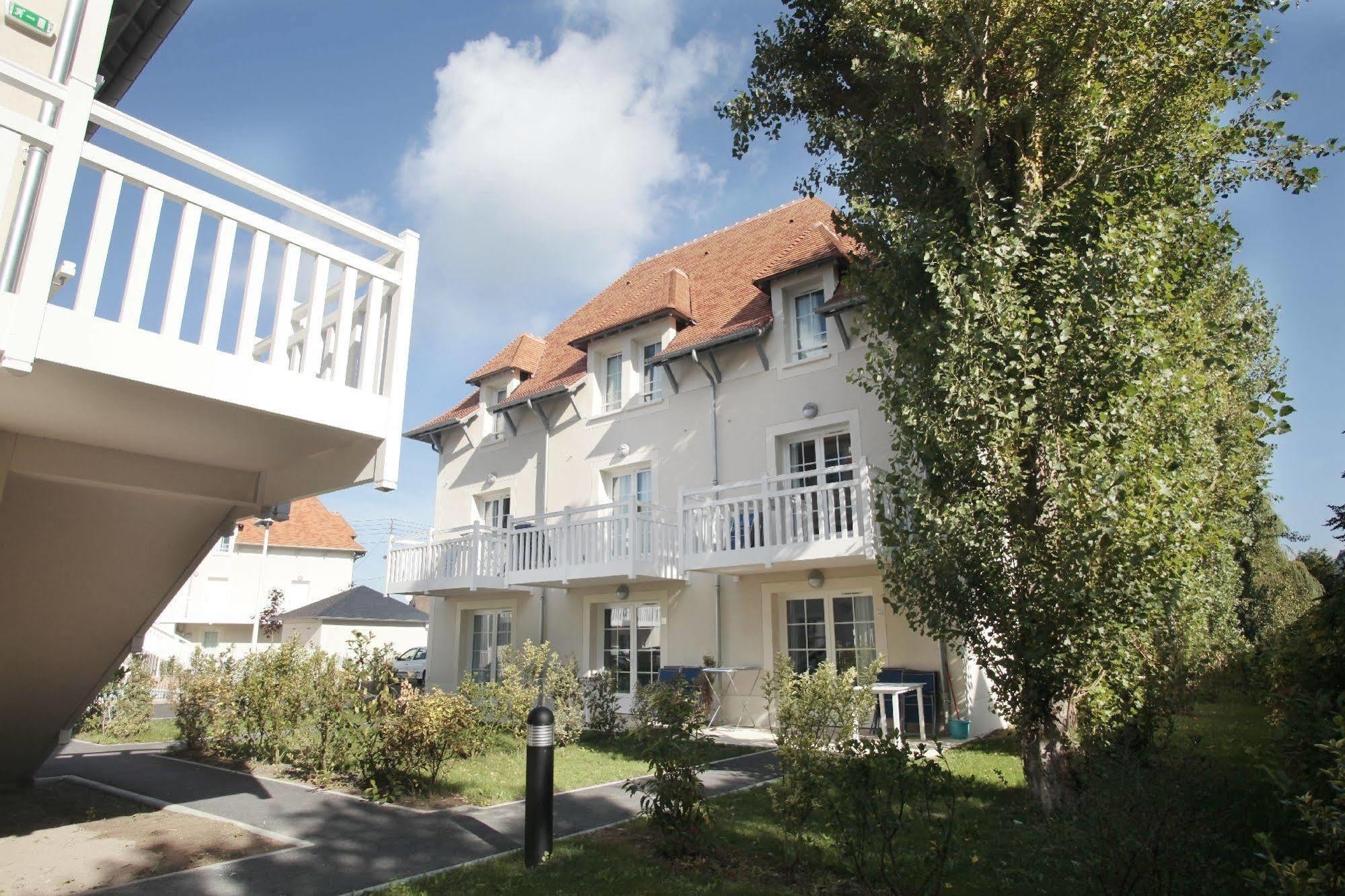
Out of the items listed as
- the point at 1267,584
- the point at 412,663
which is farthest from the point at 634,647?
the point at 412,663

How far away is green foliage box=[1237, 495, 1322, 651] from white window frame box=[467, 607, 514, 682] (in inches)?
681

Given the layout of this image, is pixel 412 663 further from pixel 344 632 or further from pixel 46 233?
pixel 46 233

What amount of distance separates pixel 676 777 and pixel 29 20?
22.6ft

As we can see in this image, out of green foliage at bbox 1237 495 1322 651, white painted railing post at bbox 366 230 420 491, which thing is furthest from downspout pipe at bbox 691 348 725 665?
green foliage at bbox 1237 495 1322 651

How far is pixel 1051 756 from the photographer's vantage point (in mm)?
6535

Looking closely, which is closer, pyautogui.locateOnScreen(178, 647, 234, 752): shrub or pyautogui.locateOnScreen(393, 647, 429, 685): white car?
pyautogui.locateOnScreen(178, 647, 234, 752): shrub

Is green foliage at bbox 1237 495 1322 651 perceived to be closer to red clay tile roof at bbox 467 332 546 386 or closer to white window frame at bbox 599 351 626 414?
white window frame at bbox 599 351 626 414

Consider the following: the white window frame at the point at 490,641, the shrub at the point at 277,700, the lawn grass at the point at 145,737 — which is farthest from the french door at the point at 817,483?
the lawn grass at the point at 145,737

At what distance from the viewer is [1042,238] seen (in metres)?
7.35

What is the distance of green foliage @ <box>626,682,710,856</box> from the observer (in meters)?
5.52

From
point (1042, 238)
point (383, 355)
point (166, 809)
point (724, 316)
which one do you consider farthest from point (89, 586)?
point (724, 316)

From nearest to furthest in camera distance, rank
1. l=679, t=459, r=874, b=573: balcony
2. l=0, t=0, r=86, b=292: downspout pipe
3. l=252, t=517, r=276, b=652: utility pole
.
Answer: l=0, t=0, r=86, b=292: downspout pipe → l=679, t=459, r=874, b=573: balcony → l=252, t=517, r=276, b=652: utility pole

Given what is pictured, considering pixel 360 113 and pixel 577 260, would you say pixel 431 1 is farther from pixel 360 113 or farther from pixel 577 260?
pixel 577 260

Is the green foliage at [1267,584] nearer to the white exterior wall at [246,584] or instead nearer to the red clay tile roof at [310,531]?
the white exterior wall at [246,584]
